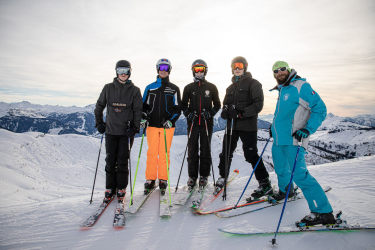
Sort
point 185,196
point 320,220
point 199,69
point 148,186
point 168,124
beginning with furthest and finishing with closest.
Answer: point 199,69 < point 148,186 < point 168,124 < point 185,196 < point 320,220

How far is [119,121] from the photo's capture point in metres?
4.49

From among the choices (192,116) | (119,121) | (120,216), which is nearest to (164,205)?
(120,216)

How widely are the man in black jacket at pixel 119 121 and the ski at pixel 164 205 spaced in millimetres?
915

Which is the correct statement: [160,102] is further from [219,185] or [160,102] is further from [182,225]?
[182,225]

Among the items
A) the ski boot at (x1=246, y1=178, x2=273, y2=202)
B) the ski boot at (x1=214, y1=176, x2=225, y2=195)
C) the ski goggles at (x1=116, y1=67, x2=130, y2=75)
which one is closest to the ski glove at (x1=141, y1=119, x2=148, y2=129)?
the ski goggles at (x1=116, y1=67, x2=130, y2=75)

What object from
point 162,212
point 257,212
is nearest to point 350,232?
point 257,212

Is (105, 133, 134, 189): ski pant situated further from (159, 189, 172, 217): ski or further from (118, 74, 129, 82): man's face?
(118, 74, 129, 82): man's face

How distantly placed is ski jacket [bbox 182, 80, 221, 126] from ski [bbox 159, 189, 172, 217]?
6.83 ft

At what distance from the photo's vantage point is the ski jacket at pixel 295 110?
316cm

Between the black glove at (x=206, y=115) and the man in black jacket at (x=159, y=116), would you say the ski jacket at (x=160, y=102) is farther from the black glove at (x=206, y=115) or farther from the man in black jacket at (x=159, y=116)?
the black glove at (x=206, y=115)

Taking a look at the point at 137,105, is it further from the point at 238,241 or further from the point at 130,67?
the point at 238,241

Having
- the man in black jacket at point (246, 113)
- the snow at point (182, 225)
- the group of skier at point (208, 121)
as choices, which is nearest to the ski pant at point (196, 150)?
the group of skier at point (208, 121)

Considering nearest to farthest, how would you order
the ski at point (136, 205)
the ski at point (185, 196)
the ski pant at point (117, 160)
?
the ski at point (136, 205), the ski at point (185, 196), the ski pant at point (117, 160)

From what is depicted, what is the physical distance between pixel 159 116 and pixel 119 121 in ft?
3.41
